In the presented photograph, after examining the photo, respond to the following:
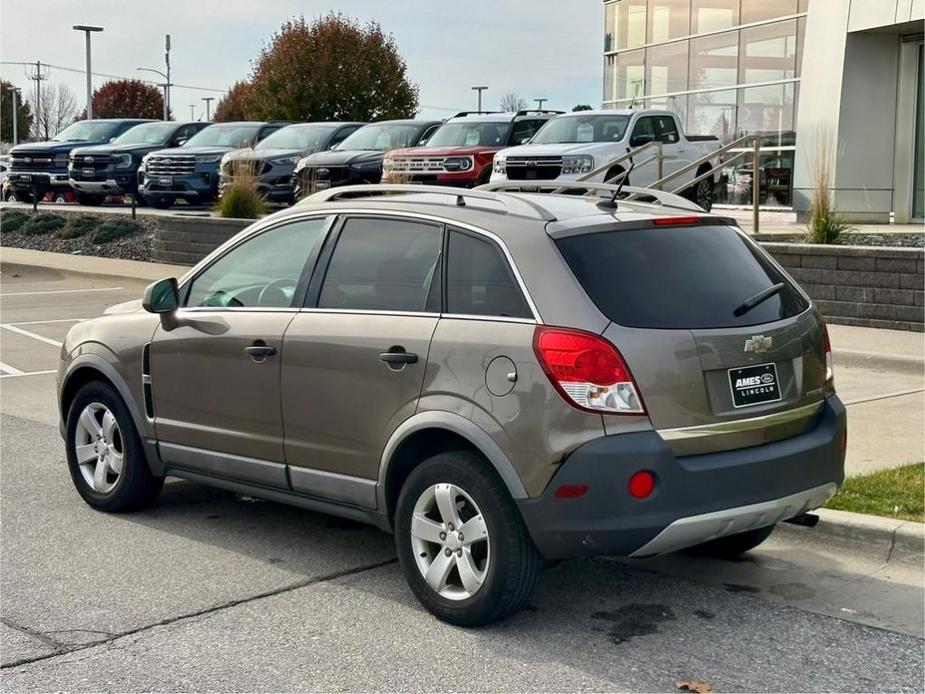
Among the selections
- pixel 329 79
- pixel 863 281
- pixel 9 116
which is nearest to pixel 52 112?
pixel 9 116

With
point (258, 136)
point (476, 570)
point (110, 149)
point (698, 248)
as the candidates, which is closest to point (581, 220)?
point (698, 248)

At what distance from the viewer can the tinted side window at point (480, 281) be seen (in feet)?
16.5

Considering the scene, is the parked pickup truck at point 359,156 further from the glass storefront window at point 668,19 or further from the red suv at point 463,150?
the glass storefront window at point 668,19

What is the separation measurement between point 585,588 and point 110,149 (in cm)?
2426

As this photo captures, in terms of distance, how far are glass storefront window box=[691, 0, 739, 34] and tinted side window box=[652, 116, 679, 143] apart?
669cm

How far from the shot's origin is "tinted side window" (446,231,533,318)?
503 cm

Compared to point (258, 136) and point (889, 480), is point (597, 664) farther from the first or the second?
point (258, 136)

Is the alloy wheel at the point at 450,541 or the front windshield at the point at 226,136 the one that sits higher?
the front windshield at the point at 226,136

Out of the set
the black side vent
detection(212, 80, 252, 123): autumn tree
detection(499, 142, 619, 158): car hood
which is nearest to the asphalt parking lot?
the black side vent

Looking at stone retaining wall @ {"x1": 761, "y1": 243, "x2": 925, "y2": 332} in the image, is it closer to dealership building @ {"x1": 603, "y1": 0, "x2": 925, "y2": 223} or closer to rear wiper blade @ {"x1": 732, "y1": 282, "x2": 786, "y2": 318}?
rear wiper blade @ {"x1": 732, "y1": 282, "x2": 786, "y2": 318}

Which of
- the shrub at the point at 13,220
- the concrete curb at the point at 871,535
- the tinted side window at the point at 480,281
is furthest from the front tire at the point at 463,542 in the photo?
the shrub at the point at 13,220

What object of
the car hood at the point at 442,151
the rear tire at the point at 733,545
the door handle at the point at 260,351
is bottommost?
the rear tire at the point at 733,545

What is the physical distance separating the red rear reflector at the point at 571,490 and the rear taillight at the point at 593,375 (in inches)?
11.6

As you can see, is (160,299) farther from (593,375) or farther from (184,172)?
(184,172)
